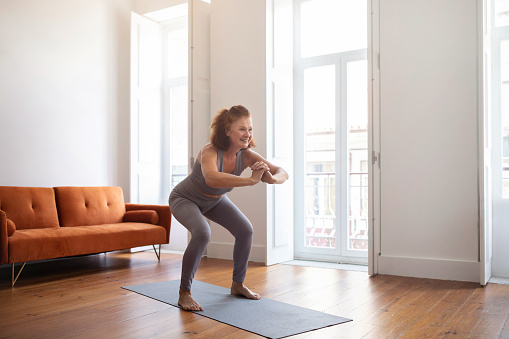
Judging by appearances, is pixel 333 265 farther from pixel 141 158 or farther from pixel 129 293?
pixel 141 158

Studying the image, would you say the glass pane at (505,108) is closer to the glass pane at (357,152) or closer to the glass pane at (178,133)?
the glass pane at (357,152)

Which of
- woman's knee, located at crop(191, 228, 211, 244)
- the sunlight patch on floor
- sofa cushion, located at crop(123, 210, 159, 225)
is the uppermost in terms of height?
woman's knee, located at crop(191, 228, 211, 244)

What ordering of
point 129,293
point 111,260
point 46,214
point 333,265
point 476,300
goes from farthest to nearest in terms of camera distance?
1. point 111,260
2. point 333,265
3. point 46,214
4. point 129,293
5. point 476,300

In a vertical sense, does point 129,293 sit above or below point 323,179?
below

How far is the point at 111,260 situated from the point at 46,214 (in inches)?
36.3

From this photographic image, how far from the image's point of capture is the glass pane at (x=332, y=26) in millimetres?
4746

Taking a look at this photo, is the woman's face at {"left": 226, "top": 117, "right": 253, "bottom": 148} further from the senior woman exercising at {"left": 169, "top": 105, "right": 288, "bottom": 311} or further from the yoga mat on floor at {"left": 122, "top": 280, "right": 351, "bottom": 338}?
the yoga mat on floor at {"left": 122, "top": 280, "right": 351, "bottom": 338}

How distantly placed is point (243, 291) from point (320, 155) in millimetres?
2293

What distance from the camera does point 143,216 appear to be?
468 cm

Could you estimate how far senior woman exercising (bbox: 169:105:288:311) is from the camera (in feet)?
8.70

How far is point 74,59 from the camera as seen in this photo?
493cm

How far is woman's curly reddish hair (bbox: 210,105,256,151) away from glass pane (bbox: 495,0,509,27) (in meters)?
2.68

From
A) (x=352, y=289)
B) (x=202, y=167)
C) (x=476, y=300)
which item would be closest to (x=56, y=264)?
(x=202, y=167)

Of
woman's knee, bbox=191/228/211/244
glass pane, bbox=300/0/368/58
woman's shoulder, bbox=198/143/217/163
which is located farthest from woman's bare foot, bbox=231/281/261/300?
glass pane, bbox=300/0/368/58
